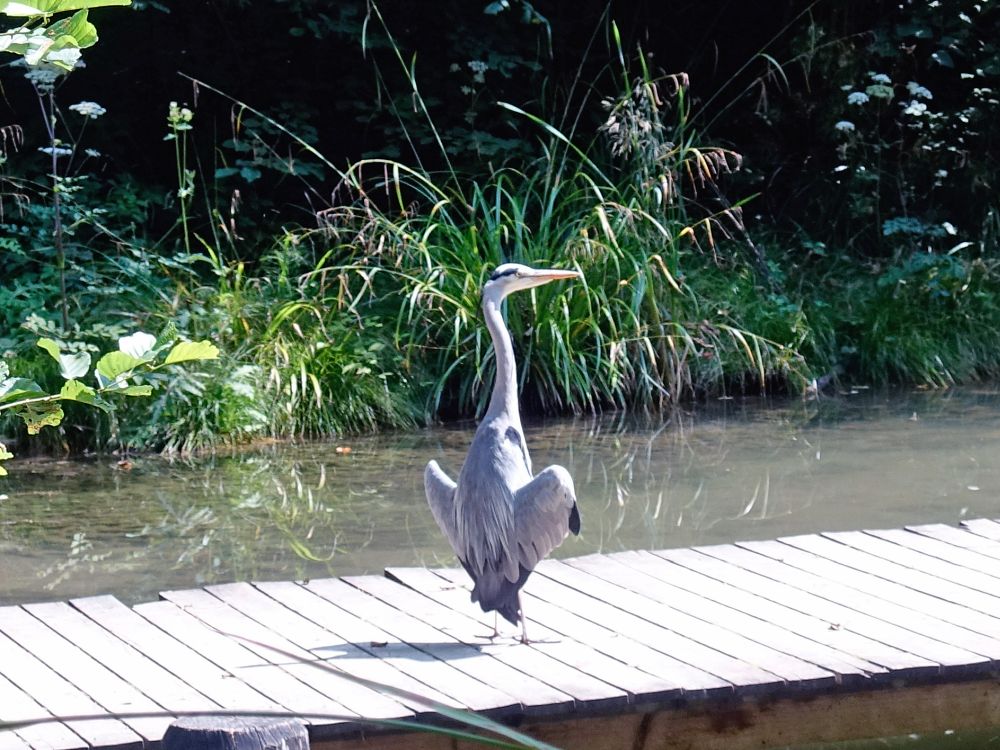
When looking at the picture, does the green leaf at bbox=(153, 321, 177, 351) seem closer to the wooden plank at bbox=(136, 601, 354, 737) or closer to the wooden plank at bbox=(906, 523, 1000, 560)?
the wooden plank at bbox=(136, 601, 354, 737)

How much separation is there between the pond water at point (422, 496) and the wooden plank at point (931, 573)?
0.84 m

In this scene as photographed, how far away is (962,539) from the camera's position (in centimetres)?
459

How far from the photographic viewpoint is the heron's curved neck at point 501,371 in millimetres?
3701

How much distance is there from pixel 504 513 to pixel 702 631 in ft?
2.06

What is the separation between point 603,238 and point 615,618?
4.32 meters

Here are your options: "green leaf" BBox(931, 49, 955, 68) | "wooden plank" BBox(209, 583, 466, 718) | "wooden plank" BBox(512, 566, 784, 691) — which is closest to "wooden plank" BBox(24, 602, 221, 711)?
"wooden plank" BBox(209, 583, 466, 718)

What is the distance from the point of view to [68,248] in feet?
26.5

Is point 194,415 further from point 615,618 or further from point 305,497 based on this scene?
point 615,618

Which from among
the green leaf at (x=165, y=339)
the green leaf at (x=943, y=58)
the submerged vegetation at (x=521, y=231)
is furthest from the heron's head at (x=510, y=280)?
the green leaf at (x=943, y=58)

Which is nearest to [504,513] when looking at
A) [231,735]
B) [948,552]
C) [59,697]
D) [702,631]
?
[702,631]

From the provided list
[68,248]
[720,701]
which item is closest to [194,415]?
[68,248]

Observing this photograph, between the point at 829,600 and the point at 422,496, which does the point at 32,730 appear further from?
the point at 422,496

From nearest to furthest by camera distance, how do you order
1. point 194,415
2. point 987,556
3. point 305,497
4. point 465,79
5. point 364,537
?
point 987,556 < point 364,537 < point 305,497 < point 194,415 < point 465,79

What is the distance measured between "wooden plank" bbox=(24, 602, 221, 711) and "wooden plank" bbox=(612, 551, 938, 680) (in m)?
1.53
